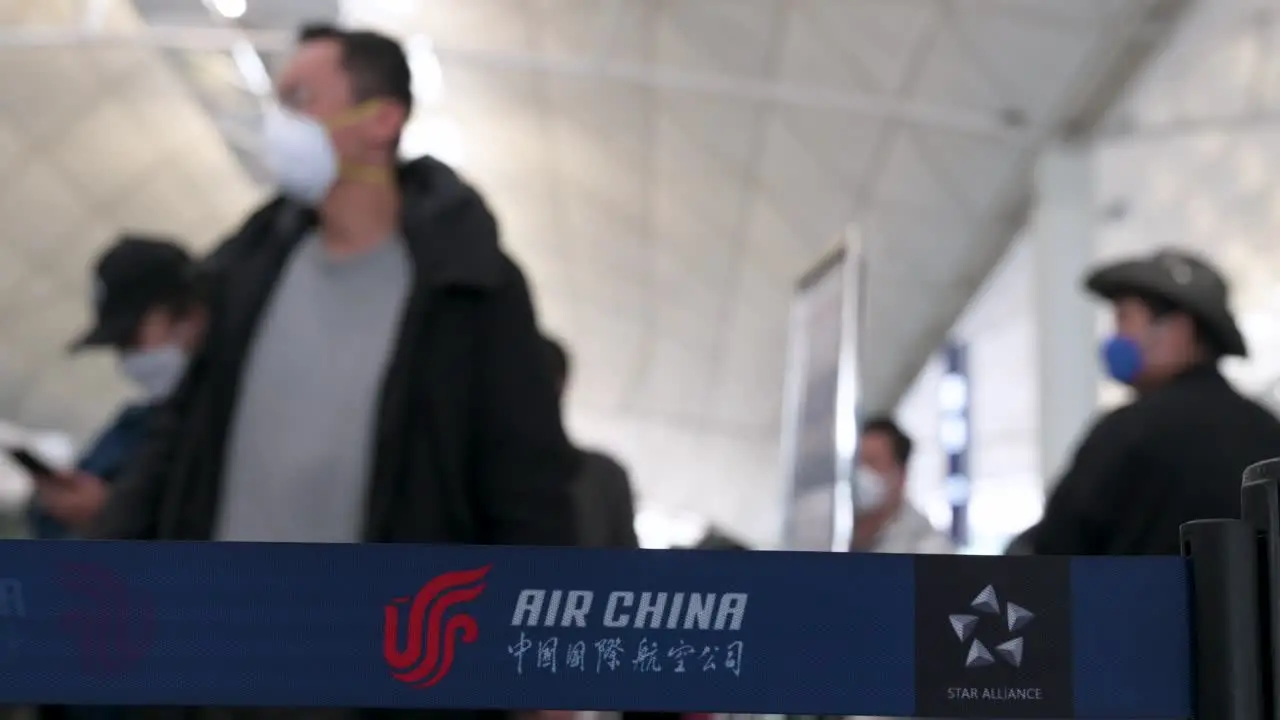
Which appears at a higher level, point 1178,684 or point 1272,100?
point 1272,100

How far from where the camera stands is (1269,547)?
1694mm

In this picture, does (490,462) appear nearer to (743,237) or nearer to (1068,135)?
(1068,135)

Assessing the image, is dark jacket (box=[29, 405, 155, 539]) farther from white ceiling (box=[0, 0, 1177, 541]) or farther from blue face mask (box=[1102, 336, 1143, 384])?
white ceiling (box=[0, 0, 1177, 541])

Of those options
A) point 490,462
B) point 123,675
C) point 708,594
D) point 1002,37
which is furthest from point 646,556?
point 1002,37

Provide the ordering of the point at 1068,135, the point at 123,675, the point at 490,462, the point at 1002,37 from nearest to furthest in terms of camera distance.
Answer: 1. the point at 123,675
2. the point at 490,462
3. the point at 1002,37
4. the point at 1068,135

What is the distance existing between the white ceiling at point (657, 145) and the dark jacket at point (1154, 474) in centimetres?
1154

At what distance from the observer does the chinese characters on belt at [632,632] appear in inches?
68.4

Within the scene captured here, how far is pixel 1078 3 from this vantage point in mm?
15062

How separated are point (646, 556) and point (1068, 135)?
1667cm

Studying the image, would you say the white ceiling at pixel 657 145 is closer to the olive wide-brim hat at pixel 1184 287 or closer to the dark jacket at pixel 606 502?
the dark jacket at pixel 606 502

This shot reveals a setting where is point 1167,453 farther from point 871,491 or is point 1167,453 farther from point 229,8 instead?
point 229,8

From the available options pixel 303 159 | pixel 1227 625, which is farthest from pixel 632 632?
pixel 303 159

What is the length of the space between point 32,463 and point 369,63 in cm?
147

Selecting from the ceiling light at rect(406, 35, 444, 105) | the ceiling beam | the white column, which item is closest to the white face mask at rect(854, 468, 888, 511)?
the white column
